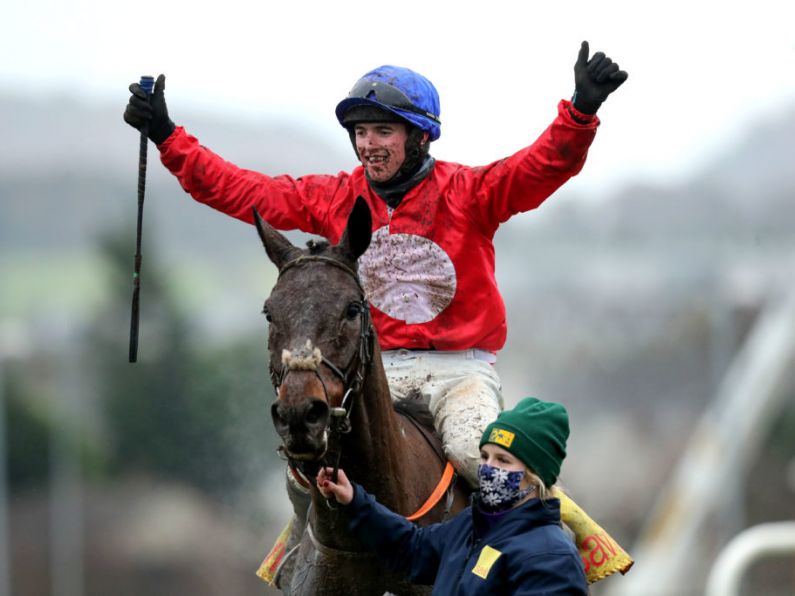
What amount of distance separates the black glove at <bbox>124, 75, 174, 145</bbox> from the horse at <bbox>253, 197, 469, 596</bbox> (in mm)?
1110

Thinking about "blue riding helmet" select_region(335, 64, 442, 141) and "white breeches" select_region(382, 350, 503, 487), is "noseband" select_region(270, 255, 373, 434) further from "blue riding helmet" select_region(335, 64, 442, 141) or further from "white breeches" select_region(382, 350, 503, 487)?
"blue riding helmet" select_region(335, 64, 442, 141)

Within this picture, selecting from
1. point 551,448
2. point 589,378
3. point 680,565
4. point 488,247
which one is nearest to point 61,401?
point 589,378

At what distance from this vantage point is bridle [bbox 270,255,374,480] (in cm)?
439

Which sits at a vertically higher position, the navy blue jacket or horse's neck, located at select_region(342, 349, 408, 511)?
horse's neck, located at select_region(342, 349, 408, 511)

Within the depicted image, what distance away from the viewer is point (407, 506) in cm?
500

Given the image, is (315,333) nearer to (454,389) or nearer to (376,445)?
(376,445)

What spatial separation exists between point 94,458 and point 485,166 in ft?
42.0

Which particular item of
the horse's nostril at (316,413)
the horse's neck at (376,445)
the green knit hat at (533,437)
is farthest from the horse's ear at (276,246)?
the green knit hat at (533,437)

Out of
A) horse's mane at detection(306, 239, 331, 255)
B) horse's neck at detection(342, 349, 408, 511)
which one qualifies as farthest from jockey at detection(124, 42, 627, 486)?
horse's mane at detection(306, 239, 331, 255)

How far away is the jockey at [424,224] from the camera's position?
5430 millimetres

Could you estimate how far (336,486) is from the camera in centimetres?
461

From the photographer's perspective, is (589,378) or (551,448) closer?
(551,448)

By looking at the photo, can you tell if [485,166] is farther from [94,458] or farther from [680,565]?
[94,458]

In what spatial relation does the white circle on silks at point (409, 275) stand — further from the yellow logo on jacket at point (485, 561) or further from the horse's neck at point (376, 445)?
the yellow logo on jacket at point (485, 561)
